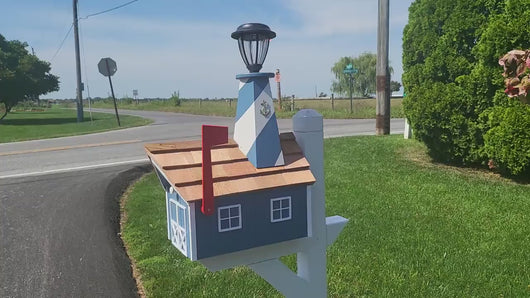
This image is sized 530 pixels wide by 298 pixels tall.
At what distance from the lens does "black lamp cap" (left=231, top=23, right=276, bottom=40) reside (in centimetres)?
185

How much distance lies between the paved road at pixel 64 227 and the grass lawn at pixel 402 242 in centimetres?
28

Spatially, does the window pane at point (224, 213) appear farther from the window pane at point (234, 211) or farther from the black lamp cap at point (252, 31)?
the black lamp cap at point (252, 31)

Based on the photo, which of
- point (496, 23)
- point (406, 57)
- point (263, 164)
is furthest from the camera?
point (406, 57)

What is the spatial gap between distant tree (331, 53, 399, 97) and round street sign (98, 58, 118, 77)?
37599 millimetres

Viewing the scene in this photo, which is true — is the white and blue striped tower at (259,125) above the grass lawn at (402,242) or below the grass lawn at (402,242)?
above

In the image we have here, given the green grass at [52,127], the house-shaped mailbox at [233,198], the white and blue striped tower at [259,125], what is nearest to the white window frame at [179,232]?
the house-shaped mailbox at [233,198]

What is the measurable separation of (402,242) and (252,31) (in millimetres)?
3220

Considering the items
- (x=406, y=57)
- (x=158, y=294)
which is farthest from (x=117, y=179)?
(x=406, y=57)

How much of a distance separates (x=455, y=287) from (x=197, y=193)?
2.71m

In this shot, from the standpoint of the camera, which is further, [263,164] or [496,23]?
[496,23]

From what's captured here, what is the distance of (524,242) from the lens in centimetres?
427

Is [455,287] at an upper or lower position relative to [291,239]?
lower

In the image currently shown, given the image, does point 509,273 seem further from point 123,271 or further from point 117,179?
point 117,179

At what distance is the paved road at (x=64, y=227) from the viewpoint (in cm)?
389
